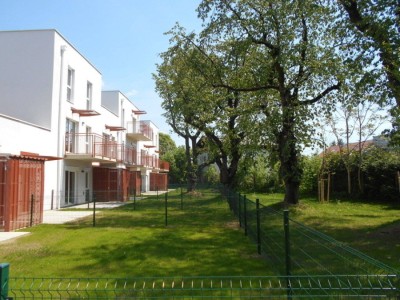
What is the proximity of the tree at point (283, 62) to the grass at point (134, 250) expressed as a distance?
15.7 ft

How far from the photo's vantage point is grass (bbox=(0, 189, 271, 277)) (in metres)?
8.17

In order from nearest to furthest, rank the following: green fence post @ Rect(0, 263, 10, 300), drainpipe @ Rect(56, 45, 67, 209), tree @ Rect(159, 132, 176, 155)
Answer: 1. green fence post @ Rect(0, 263, 10, 300)
2. drainpipe @ Rect(56, 45, 67, 209)
3. tree @ Rect(159, 132, 176, 155)

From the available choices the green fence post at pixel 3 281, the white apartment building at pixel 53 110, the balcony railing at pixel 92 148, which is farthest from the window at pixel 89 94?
the green fence post at pixel 3 281

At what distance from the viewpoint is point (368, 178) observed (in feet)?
80.9

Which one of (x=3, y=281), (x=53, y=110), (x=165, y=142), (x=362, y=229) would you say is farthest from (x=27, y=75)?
(x=165, y=142)

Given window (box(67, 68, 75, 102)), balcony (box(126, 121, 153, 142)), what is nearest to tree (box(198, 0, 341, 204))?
window (box(67, 68, 75, 102))

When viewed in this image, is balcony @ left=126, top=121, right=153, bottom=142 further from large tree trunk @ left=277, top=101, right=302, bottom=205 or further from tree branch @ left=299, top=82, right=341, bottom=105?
tree branch @ left=299, top=82, right=341, bottom=105

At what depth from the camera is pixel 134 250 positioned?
10.3m

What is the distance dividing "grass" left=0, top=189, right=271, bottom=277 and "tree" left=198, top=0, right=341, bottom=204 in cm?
479

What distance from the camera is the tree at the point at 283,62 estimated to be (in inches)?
661

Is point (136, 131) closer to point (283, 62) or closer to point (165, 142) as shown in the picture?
point (283, 62)

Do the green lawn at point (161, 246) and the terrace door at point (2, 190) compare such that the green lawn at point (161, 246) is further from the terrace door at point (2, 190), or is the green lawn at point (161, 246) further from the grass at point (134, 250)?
the terrace door at point (2, 190)

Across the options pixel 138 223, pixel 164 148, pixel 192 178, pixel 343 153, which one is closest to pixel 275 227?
pixel 138 223

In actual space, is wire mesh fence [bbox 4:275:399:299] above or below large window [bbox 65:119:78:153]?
below
